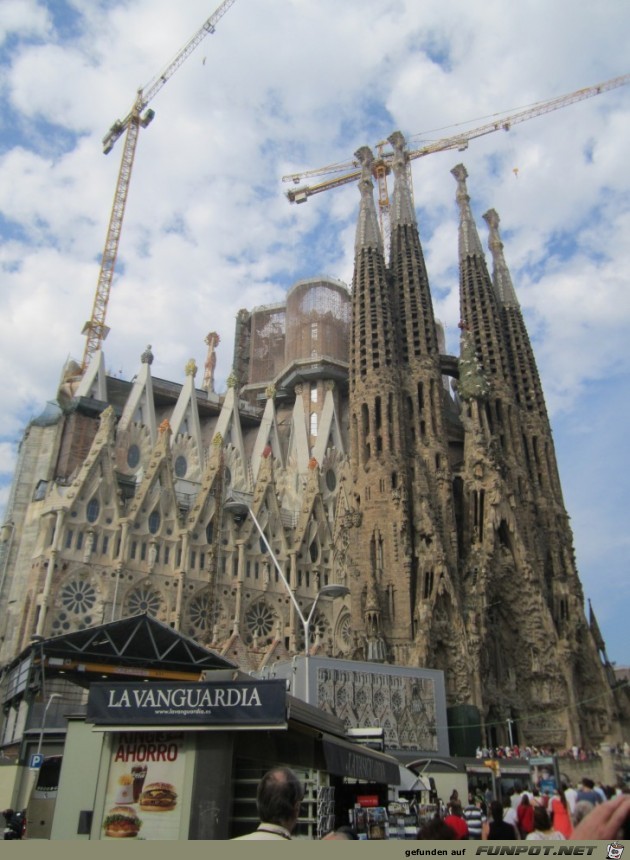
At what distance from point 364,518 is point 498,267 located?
28409 millimetres

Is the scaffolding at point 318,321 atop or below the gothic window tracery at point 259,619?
atop

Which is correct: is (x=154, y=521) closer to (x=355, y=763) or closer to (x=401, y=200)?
(x=401, y=200)

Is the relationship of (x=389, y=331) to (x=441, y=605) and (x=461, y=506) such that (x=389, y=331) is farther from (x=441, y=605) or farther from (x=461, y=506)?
(x=441, y=605)

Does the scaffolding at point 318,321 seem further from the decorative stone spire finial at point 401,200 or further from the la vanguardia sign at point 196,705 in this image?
the la vanguardia sign at point 196,705

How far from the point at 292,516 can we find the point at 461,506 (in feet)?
36.2

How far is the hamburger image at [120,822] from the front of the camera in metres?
8.38

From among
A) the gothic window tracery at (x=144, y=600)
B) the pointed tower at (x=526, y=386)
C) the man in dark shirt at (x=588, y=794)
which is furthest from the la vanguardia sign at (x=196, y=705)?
the pointed tower at (x=526, y=386)

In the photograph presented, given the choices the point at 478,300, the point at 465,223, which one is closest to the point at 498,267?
the point at 465,223

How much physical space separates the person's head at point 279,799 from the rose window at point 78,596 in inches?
1385

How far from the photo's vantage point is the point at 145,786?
852 centimetres

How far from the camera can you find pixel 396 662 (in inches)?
1435

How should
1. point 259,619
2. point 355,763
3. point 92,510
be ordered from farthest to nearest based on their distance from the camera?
point 259,619, point 92,510, point 355,763

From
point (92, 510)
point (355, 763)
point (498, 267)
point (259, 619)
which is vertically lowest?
point (355, 763)

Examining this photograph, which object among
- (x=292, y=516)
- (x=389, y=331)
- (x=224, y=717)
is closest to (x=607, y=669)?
(x=292, y=516)
